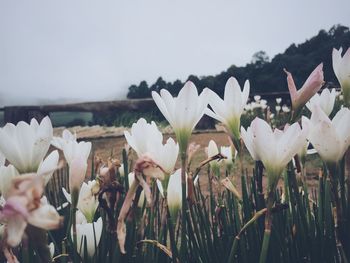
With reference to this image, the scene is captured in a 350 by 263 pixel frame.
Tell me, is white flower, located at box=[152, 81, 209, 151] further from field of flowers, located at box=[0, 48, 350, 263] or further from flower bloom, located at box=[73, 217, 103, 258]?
flower bloom, located at box=[73, 217, 103, 258]

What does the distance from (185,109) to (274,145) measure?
18cm

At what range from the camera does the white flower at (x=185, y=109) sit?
668 mm

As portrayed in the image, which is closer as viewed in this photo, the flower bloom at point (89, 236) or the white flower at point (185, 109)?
the white flower at point (185, 109)

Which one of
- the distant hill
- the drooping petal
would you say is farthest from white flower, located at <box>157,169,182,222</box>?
the distant hill

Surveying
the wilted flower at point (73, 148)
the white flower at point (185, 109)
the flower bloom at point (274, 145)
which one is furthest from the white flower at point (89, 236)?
the flower bloom at point (274, 145)

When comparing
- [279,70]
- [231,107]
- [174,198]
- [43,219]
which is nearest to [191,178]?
[174,198]

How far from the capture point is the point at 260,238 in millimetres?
747

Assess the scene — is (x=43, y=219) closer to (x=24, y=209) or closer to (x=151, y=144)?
(x=24, y=209)

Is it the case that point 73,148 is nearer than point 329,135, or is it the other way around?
point 329,135

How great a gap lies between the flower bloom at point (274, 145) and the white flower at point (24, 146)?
13.9 inches

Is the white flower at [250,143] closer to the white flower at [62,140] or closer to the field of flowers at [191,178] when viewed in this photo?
the field of flowers at [191,178]

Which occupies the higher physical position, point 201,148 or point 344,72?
point 344,72

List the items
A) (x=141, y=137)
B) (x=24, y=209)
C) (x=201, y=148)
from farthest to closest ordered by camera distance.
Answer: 1. (x=201, y=148)
2. (x=141, y=137)
3. (x=24, y=209)

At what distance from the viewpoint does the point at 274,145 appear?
0.59 metres
